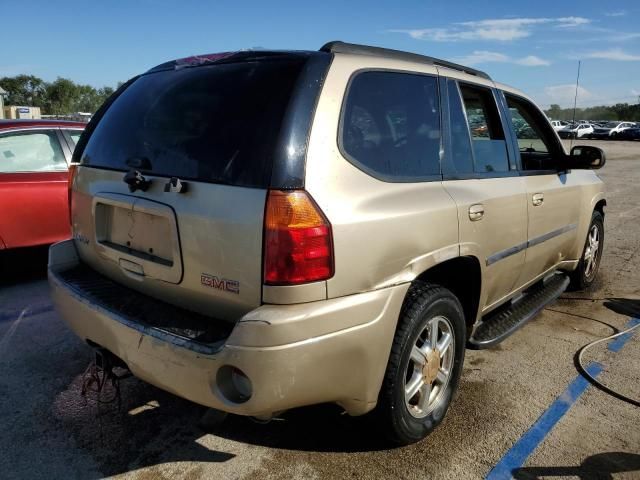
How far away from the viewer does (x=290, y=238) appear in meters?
2.02

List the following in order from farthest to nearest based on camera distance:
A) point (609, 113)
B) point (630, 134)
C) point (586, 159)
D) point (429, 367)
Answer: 1. point (609, 113)
2. point (630, 134)
3. point (586, 159)
4. point (429, 367)

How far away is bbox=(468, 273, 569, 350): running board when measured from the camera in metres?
3.21

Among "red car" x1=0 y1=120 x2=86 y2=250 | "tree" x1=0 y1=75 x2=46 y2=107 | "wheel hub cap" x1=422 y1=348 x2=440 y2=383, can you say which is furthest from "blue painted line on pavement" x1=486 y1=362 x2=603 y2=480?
"tree" x1=0 y1=75 x2=46 y2=107

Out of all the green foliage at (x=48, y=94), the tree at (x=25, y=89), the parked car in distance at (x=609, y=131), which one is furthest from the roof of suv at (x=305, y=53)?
the tree at (x=25, y=89)

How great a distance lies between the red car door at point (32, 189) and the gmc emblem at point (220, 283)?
12.8 feet

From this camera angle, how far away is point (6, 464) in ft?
8.29

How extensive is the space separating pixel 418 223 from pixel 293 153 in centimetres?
72

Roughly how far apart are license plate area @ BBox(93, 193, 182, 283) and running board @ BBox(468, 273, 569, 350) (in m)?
1.84

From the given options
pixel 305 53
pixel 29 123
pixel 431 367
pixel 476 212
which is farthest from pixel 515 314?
pixel 29 123

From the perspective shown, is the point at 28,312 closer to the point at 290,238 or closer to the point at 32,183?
the point at 32,183

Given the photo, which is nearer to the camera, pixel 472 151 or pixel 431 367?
pixel 431 367

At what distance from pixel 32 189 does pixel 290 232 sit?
14.1 ft

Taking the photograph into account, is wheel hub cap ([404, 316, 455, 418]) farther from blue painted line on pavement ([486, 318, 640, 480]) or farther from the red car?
the red car

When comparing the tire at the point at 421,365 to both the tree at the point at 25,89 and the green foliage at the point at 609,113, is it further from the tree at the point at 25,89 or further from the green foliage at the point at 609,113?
the tree at the point at 25,89
